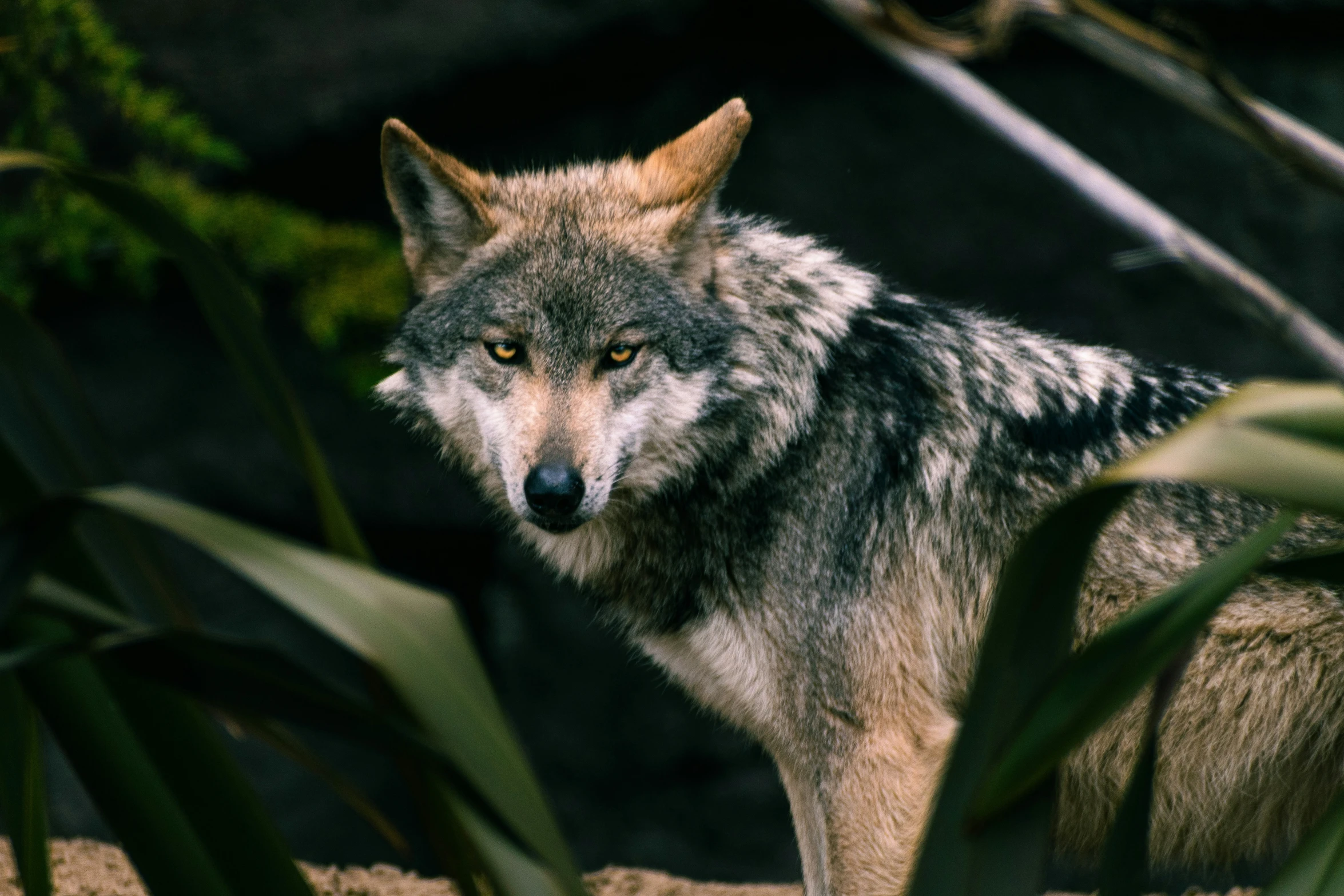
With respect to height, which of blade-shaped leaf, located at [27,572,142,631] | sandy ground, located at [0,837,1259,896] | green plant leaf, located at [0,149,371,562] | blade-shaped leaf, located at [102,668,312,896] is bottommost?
sandy ground, located at [0,837,1259,896]

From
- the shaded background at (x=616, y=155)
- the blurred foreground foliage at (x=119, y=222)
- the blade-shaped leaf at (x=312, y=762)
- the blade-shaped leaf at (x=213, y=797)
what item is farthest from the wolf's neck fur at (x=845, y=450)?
the shaded background at (x=616, y=155)

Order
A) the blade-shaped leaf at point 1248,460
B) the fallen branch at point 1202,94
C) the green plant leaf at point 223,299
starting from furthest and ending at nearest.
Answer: the fallen branch at point 1202,94 → the green plant leaf at point 223,299 → the blade-shaped leaf at point 1248,460

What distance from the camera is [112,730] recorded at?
140cm

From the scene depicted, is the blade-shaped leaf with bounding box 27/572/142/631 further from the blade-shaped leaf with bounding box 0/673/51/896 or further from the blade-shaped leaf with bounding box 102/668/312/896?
the blade-shaped leaf with bounding box 0/673/51/896

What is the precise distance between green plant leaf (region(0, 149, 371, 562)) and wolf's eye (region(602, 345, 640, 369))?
1.55m

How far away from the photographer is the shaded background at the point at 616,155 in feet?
21.3

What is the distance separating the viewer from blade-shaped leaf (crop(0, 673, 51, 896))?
1.57m

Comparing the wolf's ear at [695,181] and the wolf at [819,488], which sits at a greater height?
the wolf's ear at [695,181]

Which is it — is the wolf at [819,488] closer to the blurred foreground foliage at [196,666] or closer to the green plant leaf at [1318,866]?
the blurred foreground foliage at [196,666]

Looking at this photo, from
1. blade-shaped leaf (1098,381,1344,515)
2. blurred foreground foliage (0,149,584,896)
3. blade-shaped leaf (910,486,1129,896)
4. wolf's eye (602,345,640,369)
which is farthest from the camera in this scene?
wolf's eye (602,345,640,369)

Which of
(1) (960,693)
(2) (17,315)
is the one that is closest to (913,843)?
(1) (960,693)

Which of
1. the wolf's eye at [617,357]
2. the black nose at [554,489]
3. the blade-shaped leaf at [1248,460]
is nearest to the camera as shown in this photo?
the blade-shaped leaf at [1248,460]

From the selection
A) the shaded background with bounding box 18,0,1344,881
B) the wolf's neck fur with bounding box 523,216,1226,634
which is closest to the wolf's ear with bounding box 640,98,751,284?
the wolf's neck fur with bounding box 523,216,1226,634

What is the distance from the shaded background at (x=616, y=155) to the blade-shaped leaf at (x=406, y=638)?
548 centimetres
